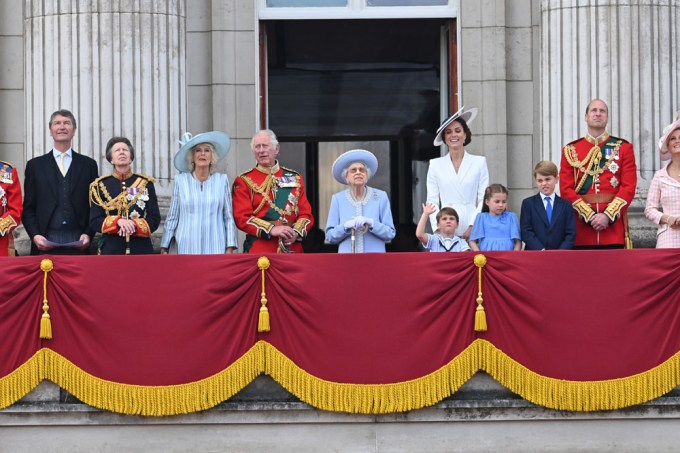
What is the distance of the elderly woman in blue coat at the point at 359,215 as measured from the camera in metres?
14.3

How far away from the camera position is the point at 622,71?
16.6 m

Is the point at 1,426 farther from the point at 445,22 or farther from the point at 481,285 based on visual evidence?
the point at 445,22

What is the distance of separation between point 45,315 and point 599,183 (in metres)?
4.85

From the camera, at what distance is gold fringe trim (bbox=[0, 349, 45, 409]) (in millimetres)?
13164

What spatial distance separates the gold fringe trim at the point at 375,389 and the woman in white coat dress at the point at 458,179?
204 centimetres

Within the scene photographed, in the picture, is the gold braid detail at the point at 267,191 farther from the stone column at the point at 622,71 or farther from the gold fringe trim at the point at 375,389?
the stone column at the point at 622,71

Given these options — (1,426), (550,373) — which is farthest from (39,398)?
(550,373)

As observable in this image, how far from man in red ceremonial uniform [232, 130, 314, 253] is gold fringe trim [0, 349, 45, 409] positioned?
87.9 inches

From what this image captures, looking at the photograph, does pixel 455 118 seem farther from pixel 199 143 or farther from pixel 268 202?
pixel 199 143

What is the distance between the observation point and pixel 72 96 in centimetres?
1631

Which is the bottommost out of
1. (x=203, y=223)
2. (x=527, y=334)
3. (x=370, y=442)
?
(x=370, y=442)

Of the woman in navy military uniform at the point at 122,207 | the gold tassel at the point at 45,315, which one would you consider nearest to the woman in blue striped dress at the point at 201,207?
the woman in navy military uniform at the point at 122,207

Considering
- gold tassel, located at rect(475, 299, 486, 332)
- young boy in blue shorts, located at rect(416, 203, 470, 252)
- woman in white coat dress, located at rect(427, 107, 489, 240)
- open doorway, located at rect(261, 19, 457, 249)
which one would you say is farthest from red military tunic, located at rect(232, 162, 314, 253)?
open doorway, located at rect(261, 19, 457, 249)

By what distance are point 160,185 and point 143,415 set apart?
3.63 metres
